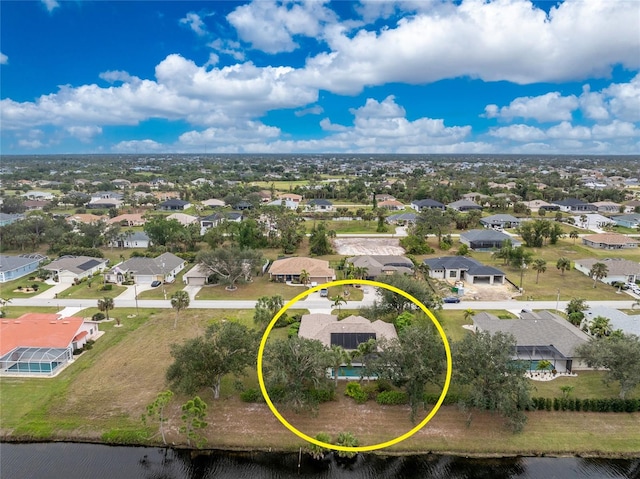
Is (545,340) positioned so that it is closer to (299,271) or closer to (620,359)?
(620,359)

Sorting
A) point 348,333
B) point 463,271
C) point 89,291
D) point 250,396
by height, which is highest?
point 348,333

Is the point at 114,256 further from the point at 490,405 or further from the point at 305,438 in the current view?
the point at 490,405

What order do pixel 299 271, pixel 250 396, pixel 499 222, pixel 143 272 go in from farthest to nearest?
pixel 499 222, pixel 299 271, pixel 143 272, pixel 250 396

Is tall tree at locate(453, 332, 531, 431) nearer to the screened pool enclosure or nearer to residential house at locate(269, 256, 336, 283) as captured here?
residential house at locate(269, 256, 336, 283)

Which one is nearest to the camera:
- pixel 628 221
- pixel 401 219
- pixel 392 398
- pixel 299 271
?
pixel 392 398

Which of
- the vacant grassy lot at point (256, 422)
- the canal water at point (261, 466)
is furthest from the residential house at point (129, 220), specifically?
the canal water at point (261, 466)

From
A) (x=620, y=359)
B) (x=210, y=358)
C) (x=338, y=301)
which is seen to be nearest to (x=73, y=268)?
(x=338, y=301)

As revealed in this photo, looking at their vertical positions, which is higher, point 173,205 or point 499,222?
point 173,205
